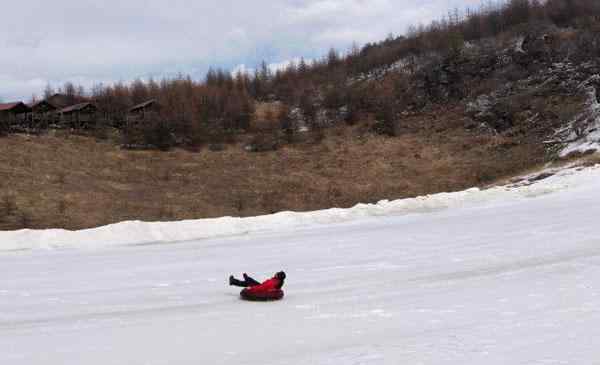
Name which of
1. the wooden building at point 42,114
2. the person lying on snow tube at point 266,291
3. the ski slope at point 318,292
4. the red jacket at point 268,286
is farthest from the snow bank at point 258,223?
the wooden building at point 42,114

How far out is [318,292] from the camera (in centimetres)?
714

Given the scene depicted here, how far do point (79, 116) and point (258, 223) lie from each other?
32134mm

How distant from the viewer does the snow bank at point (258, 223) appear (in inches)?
443

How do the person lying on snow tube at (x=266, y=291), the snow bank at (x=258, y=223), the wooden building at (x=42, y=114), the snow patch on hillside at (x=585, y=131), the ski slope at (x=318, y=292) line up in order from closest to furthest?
the ski slope at (x=318, y=292) < the person lying on snow tube at (x=266, y=291) < the snow bank at (x=258, y=223) < the snow patch on hillside at (x=585, y=131) < the wooden building at (x=42, y=114)

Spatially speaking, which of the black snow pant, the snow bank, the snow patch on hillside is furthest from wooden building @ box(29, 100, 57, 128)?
the black snow pant

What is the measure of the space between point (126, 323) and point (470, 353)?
12.2 feet

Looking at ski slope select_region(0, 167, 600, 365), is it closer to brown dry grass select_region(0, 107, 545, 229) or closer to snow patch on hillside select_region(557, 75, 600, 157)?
brown dry grass select_region(0, 107, 545, 229)

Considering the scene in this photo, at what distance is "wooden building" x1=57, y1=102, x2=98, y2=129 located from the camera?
3897cm

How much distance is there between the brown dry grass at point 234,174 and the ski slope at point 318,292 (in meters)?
6.40

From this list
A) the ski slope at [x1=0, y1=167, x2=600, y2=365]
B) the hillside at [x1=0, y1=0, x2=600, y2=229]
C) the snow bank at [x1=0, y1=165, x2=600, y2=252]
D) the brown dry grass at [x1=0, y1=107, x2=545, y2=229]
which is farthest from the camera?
the hillside at [x1=0, y1=0, x2=600, y2=229]

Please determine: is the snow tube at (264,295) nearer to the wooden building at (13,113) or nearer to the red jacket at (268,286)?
the red jacket at (268,286)

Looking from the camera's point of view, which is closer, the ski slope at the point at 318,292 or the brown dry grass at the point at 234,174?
the ski slope at the point at 318,292

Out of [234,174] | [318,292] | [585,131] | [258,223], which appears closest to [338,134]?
[234,174]

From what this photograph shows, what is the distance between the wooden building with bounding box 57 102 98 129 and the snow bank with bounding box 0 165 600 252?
2954cm
